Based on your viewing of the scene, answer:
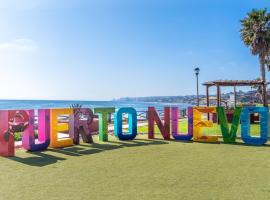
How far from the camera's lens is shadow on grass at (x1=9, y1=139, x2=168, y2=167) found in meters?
10.1

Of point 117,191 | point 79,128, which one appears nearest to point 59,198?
point 117,191

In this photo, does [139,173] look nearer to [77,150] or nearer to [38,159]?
[38,159]

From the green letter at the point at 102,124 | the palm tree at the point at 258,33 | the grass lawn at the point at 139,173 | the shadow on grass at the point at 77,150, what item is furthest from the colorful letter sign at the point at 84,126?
the palm tree at the point at 258,33

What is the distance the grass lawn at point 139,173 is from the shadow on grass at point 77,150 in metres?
0.03

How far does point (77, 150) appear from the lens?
12.2m

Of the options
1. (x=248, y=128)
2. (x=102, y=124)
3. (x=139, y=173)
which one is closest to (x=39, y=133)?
(x=102, y=124)

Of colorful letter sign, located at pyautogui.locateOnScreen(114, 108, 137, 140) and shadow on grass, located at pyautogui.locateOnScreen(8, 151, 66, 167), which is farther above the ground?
colorful letter sign, located at pyautogui.locateOnScreen(114, 108, 137, 140)

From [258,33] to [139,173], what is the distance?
3583 centimetres

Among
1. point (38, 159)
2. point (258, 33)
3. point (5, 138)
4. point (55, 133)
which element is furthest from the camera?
point (258, 33)

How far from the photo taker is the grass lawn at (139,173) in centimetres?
670

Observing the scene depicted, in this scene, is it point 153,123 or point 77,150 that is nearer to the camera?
point 77,150

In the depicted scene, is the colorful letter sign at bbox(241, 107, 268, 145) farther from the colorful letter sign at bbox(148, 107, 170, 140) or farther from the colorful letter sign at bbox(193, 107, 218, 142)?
the colorful letter sign at bbox(148, 107, 170, 140)

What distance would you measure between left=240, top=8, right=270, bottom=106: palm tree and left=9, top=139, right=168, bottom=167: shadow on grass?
1110 inches

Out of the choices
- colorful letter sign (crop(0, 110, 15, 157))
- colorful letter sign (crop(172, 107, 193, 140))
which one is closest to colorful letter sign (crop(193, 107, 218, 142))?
colorful letter sign (crop(172, 107, 193, 140))
